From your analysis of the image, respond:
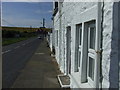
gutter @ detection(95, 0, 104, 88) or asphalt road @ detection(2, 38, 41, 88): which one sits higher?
gutter @ detection(95, 0, 104, 88)

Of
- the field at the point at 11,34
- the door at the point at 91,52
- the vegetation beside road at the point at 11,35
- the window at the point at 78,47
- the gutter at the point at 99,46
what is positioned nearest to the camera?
the gutter at the point at 99,46

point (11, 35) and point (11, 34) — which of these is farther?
point (11, 35)

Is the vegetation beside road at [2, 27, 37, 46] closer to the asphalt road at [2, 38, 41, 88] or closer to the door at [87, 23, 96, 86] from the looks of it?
the asphalt road at [2, 38, 41, 88]

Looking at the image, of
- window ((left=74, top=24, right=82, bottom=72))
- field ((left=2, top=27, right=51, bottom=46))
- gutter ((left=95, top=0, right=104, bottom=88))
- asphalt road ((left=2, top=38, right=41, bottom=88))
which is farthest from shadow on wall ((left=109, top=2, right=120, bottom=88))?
field ((left=2, top=27, right=51, bottom=46))

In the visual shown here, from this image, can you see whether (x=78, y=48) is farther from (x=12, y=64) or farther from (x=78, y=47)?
(x=12, y=64)

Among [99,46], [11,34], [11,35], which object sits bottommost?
[99,46]

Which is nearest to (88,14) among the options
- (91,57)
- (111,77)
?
(91,57)

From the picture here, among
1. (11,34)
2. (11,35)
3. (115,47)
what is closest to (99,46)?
(115,47)

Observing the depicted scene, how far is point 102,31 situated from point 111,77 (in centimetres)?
77

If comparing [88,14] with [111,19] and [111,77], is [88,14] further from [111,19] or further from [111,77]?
[111,77]

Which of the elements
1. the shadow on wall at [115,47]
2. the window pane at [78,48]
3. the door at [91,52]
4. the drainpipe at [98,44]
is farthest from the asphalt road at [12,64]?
the shadow on wall at [115,47]

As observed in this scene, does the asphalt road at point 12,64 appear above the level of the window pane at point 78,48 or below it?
below

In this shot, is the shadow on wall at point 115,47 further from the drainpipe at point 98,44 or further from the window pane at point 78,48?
the window pane at point 78,48

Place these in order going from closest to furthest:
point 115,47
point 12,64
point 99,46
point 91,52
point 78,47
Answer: point 115,47
point 99,46
point 91,52
point 78,47
point 12,64
